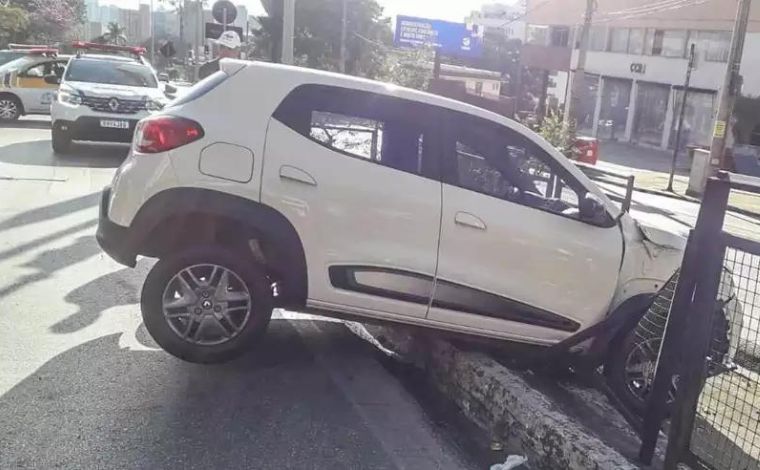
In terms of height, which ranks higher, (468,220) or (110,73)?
(110,73)

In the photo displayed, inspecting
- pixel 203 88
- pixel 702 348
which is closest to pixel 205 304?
pixel 203 88

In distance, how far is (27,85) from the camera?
60.6 ft

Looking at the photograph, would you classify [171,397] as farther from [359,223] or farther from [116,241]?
[359,223]

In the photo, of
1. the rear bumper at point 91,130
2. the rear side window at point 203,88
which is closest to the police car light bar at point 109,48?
the rear bumper at point 91,130

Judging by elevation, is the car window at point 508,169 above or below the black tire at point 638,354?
above

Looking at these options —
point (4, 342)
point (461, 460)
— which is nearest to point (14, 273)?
point (4, 342)

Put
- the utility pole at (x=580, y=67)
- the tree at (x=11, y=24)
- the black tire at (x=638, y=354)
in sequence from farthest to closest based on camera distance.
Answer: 1. the tree at (x=11, y=24)
2. the utility pole at (x=580, y=67)
3. the black tire at (x=638, y=354)

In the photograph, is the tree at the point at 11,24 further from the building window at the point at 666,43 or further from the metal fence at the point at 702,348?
the metal fence at the point at 702,348

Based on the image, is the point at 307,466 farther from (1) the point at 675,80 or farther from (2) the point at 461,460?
(1) the point at 675,80

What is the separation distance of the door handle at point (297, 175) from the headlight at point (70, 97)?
10.1 m

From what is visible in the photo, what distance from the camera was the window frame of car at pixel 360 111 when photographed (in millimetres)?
4465

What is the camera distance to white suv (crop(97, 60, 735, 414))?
14.4 feet

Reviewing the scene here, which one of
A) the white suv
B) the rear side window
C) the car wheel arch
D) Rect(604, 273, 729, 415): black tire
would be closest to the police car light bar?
the rear side window

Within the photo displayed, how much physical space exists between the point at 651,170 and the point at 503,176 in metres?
25.5
